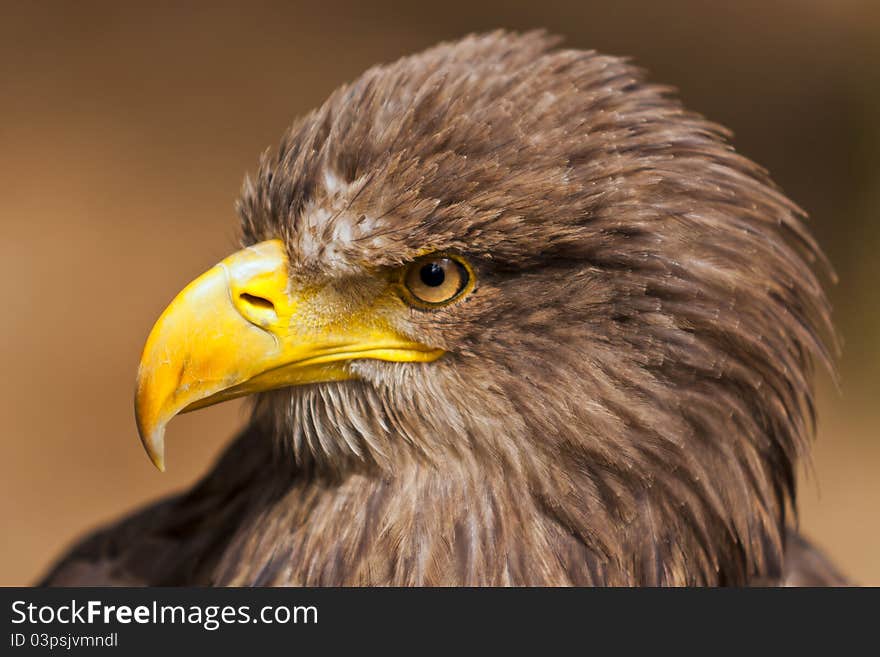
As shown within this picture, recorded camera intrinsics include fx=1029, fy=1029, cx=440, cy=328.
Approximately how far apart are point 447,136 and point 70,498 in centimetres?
409

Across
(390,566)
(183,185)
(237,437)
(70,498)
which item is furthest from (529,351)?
(183,185)

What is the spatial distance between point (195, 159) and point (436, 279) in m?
5.33

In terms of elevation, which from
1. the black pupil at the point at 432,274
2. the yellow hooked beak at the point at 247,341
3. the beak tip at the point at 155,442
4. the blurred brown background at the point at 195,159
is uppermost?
the blurred brown background at the point at 195,159

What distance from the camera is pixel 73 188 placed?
658cm

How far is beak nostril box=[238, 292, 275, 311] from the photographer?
1885 millimetres

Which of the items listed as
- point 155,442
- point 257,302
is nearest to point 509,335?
point 257,302

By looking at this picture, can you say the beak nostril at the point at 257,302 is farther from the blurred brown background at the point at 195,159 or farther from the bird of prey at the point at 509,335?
the blurred brown background at the point at 195,159

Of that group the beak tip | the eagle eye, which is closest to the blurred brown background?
the beak tip

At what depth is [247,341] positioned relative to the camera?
73.6 inches

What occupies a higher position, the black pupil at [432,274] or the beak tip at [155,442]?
the black pupil at [432,274]

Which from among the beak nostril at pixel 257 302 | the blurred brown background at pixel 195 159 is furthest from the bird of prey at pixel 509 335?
the blurred brown background at pixel 195 159

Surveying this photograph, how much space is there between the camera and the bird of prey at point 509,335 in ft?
5.94

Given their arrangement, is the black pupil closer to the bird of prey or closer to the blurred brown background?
the bird of prey

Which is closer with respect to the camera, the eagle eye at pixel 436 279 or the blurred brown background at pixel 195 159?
the eagle eye at pixel 436 279
